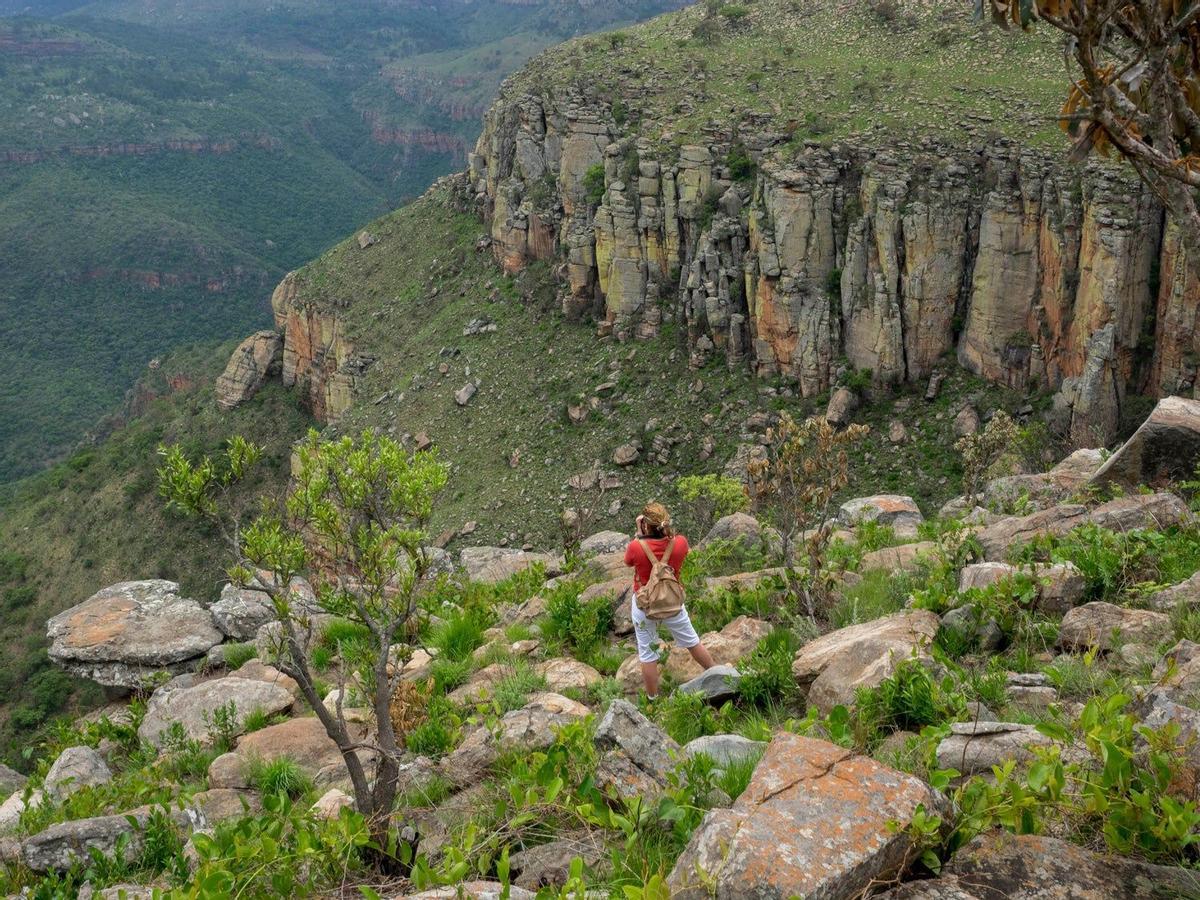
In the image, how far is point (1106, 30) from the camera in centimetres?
592

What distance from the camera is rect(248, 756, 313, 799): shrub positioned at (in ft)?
24.2

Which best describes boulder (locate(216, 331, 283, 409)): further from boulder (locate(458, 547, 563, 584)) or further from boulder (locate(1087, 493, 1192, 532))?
boulder (locate(1087, 493, 1192, 532))

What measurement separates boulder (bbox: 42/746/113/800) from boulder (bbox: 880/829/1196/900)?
7.48m

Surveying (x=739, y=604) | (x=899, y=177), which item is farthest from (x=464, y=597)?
(x=899, y=177)

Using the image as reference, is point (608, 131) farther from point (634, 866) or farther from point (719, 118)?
point (634, 866)

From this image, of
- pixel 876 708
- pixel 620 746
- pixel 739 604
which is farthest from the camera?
pixel 739 604

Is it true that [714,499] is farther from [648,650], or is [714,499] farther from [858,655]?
[858,655]

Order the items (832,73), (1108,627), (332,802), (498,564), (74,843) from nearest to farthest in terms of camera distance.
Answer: (74,843), (1108,627), (332,802), (498,564), (832,73)

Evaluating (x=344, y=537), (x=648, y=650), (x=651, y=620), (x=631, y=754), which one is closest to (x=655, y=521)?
(x=651, y=620)


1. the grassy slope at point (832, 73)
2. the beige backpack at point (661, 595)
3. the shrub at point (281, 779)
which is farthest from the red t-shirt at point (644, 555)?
the grassy slope at point (832, 73)

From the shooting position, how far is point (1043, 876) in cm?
340

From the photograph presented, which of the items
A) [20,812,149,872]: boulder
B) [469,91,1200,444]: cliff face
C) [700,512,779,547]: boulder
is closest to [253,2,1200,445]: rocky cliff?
[469,91,1200,444]: cliff face

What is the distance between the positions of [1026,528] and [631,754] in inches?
231

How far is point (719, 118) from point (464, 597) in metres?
29.9
